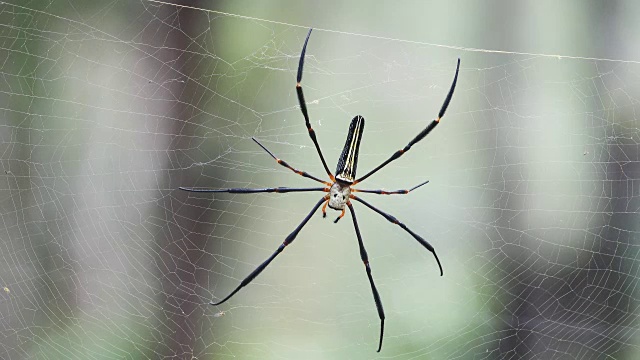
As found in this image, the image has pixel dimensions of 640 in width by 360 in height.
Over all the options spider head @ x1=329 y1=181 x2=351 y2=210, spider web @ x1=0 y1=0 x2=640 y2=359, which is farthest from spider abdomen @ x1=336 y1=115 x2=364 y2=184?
spider web @ x1=0 y1=0 x2=640 y2=359

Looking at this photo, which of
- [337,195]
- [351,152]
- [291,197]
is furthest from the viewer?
[291,197]

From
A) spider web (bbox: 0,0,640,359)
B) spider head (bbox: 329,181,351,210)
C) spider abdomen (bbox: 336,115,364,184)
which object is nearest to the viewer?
spider abdomen (bbox: 336,115,364,184)

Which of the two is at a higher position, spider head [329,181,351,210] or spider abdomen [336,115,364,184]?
spider abdomen [336,115,364,184]

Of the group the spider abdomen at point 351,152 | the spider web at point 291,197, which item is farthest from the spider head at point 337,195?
the spider web at point 291,197

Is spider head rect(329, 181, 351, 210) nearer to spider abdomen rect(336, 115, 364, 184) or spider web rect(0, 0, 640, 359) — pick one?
spider abdomen rect(336, 115, 364, 184)

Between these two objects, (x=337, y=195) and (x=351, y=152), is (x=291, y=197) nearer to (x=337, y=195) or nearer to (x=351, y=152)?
(x=337, y=195)

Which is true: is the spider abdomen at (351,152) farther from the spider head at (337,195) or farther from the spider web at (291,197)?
the spider web at (291,197)

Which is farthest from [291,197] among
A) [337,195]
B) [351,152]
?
[351,152]

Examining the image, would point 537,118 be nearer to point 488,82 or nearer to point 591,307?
point 488,82

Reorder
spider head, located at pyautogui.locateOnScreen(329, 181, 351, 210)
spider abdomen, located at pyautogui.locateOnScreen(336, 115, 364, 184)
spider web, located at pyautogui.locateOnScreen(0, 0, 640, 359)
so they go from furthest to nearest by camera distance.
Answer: spider web, located at pyautogui.locateOnScreen(0, 0, 640, 359)
spider head, located at pyautogui.locateOnScreen(329, 181, 351, 210)
spider abdomen, located at pyautogui.locateOnScreen(336, 115, 364, 184)
